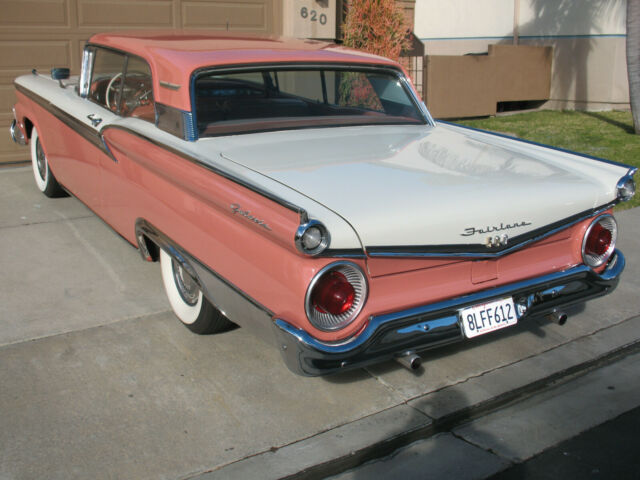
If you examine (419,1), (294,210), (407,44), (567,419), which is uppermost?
(419,1)

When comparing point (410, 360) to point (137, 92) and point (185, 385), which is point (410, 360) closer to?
point (185, 385)

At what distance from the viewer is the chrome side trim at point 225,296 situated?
306 cm

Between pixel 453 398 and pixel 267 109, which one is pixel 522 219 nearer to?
pixel 453 398

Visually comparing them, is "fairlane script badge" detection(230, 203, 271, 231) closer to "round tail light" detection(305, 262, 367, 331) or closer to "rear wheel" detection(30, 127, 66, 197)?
"round tail light" detection(305, 262, 367, 331)

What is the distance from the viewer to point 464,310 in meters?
3.18

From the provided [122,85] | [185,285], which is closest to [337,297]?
[185,285]

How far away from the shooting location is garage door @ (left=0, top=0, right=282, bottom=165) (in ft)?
26.0

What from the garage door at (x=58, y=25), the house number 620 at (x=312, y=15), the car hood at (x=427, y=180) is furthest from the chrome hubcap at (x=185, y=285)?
the house number 620 at (x=312, y=15)

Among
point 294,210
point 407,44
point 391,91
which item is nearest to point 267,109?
point 391,91

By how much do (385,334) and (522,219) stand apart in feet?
2.73

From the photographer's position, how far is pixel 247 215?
299 centimetres

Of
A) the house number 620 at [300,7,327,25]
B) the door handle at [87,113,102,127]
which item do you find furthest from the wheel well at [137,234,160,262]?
the house number 620 at [300,7,327,25]

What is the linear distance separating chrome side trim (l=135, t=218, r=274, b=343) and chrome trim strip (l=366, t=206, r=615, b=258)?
563 millimetres

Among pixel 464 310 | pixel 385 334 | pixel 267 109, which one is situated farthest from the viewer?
pixel 267 109
